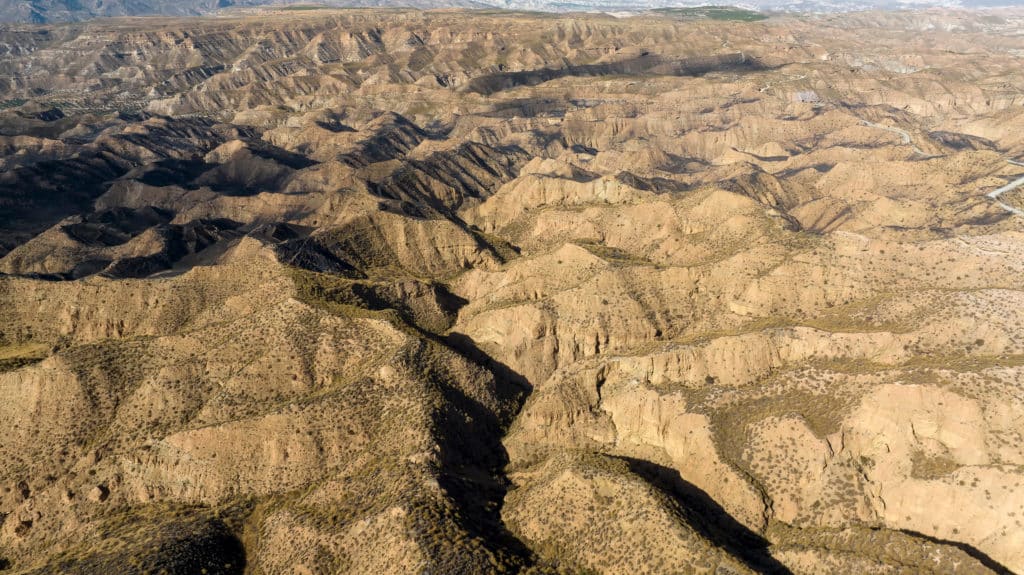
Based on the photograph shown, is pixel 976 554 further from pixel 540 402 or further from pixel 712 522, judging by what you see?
pixel 540 402

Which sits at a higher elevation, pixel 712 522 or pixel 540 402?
pixel 712 522

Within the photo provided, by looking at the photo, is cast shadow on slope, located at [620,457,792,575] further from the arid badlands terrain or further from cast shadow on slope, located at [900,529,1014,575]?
cast shadow on slope, located at [900,529,1014,575]

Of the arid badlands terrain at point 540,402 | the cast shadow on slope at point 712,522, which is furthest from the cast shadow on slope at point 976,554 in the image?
the cast shadow on slope at point 712,522

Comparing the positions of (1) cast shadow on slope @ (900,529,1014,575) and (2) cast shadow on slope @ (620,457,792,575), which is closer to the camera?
(1) cast shadow on slope @ (900,529,1014,575)

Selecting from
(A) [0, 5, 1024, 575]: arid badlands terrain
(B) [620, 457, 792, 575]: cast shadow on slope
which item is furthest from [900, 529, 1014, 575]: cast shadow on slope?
(B) [620, 457, 792, 575]: cast shadow on slope

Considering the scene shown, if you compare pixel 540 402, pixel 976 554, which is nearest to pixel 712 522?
pixel 976 554

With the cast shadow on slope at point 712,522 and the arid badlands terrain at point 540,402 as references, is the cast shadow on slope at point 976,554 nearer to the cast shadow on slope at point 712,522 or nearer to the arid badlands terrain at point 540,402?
the arid badlands terrain at point 540,402

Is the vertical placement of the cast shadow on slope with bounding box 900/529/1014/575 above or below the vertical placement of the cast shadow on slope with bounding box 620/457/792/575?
above

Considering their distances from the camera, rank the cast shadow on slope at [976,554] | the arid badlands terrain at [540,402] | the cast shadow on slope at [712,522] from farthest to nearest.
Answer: the arid badlands terrain at [540,402] → the cast shadow on slope at [712,522] → the cast shadow on slope at [976,554]
